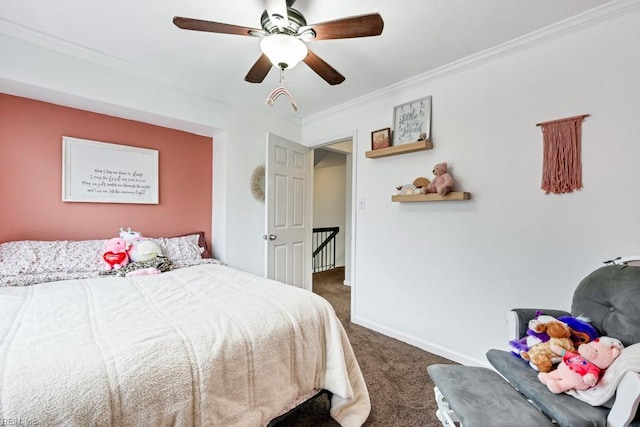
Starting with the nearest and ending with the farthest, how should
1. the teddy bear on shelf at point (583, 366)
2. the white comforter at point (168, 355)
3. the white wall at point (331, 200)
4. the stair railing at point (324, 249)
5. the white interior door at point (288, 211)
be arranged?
the white comforter at point (168, 355), the teddy bear on shelf at point (583, 366), the white interior door at point (288, 211), the stair railing at point (324, 249), the white wall at point (331, 200)

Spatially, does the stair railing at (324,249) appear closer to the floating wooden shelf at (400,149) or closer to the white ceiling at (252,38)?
the floating wooden shelf at (400,149)

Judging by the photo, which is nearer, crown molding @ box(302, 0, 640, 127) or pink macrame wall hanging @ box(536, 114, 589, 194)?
crown molding @ box(302, 0, 640, 127)

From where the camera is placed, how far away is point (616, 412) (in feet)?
3.19

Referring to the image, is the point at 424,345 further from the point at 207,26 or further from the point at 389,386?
the point at 207,26

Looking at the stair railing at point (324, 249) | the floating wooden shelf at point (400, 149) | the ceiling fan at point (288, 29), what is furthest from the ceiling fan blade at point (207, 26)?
the stair railing at point (324, 249)

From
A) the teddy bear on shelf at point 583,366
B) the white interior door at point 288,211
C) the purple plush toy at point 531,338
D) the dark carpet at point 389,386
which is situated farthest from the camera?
the white interior door at point 288,211

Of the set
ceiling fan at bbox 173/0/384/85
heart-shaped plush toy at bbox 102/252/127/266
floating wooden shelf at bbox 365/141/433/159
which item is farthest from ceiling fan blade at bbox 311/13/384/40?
heart-shaped plush toy at bbox 102/252/127/266

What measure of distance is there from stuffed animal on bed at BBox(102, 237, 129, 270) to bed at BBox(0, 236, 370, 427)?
0.36m

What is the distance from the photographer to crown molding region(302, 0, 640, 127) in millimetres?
1627

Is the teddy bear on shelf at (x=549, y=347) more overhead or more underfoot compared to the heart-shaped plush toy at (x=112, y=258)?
more underfoot

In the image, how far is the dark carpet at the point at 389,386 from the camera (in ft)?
5.19

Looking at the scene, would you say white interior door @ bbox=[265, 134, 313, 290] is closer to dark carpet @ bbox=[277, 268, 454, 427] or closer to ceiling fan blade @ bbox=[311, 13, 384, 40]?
dark carpet @ bbox=[277, 268, 454, 427]

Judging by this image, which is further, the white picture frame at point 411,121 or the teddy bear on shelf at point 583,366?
the white picture frame at point 411,121

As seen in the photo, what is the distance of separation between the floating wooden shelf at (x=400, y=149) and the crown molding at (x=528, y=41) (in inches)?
22.6
